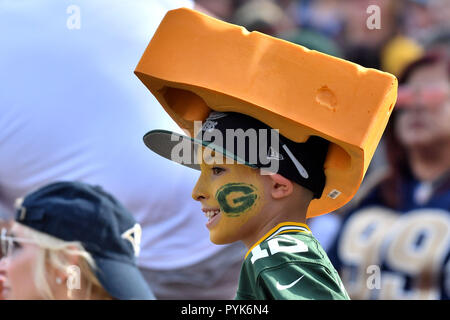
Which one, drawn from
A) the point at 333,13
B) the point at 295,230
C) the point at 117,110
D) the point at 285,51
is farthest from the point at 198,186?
the point at 333,13

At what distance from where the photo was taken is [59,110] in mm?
3379

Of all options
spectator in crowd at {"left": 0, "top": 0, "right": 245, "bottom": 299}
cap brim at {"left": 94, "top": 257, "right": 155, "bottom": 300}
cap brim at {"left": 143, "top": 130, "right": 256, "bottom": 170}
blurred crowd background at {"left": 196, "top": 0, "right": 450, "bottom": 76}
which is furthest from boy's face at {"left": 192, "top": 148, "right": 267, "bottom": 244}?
blurred crowd background at {"left": 196, "top": 0, "right": 450, "bottom": 76}

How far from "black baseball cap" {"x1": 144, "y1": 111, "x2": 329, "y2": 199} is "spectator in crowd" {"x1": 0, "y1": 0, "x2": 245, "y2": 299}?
140 cm

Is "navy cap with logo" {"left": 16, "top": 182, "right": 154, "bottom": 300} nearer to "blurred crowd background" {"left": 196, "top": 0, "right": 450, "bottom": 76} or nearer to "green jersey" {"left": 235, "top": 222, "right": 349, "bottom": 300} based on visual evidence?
"green jersey" {"left": 235, "top": 222, "right": 349, "bottom": 300}

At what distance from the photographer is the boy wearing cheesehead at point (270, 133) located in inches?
Answer: 72.2

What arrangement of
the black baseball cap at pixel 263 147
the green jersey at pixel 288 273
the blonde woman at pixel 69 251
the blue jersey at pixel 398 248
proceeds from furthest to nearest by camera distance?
the blue jersey at pixel 398 248 → the blonde woman at pixel 69 251 → the black baseball cap at pixel 263 147 → the green jersey at pixel 288 273

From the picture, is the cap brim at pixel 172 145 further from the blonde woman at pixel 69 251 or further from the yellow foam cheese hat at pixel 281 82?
the blonde woman at pixel 69 251

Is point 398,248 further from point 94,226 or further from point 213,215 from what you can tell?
point 213,215

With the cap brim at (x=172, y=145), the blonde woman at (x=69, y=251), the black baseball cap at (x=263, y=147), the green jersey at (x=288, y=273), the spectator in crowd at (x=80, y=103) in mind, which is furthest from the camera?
the spectator in crowd at (x=80, y=103)

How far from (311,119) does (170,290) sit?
1.90m

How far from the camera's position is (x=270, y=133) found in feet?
6.41

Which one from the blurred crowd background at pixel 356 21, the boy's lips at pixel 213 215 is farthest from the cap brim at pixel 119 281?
the blurred crowd background at pixel 356 21

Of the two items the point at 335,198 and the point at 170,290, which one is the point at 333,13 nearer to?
the point at 170,290

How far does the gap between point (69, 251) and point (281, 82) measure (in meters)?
1.09
